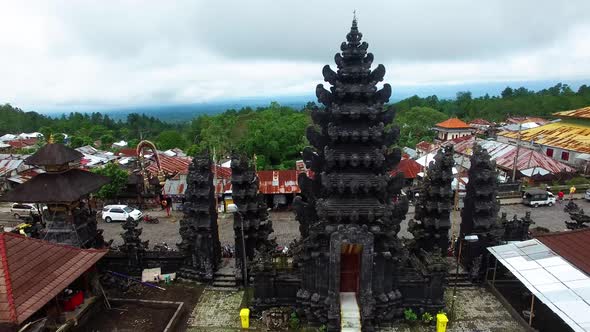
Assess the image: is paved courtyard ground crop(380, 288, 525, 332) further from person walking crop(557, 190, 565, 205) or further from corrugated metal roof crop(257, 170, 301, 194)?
person walking crop(557, 190, 565, 205)

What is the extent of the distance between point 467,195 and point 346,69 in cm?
1158

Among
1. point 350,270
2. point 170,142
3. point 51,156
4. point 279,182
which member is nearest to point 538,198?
point 279,182

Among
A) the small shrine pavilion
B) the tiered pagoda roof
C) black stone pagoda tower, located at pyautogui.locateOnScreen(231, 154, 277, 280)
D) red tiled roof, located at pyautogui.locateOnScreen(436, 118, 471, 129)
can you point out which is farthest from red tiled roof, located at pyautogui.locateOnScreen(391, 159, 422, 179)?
red tiled roof, located at pyautogui.locateOnScreen(436, 118, 471, 129)

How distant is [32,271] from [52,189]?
20.5 ft

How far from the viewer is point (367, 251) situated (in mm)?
15641

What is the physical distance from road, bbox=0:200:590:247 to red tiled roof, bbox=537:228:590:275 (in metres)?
8.96

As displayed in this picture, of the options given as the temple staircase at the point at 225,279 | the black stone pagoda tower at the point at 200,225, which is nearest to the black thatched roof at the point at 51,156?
the black stone pagoda tower at the point at 200,225

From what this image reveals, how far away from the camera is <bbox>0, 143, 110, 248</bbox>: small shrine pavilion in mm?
18656

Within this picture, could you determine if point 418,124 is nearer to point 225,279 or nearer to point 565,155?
point 565,155

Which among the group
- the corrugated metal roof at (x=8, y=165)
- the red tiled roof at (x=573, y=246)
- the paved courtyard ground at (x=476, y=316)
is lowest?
the paved courtyard ground at (x=476, y=316)

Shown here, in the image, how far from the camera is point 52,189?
18.9m

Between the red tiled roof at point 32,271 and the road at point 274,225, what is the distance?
→ 12.4 m

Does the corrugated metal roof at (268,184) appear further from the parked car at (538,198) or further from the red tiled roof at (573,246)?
the parked car at (538,198)

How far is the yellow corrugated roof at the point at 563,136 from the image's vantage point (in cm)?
4924
